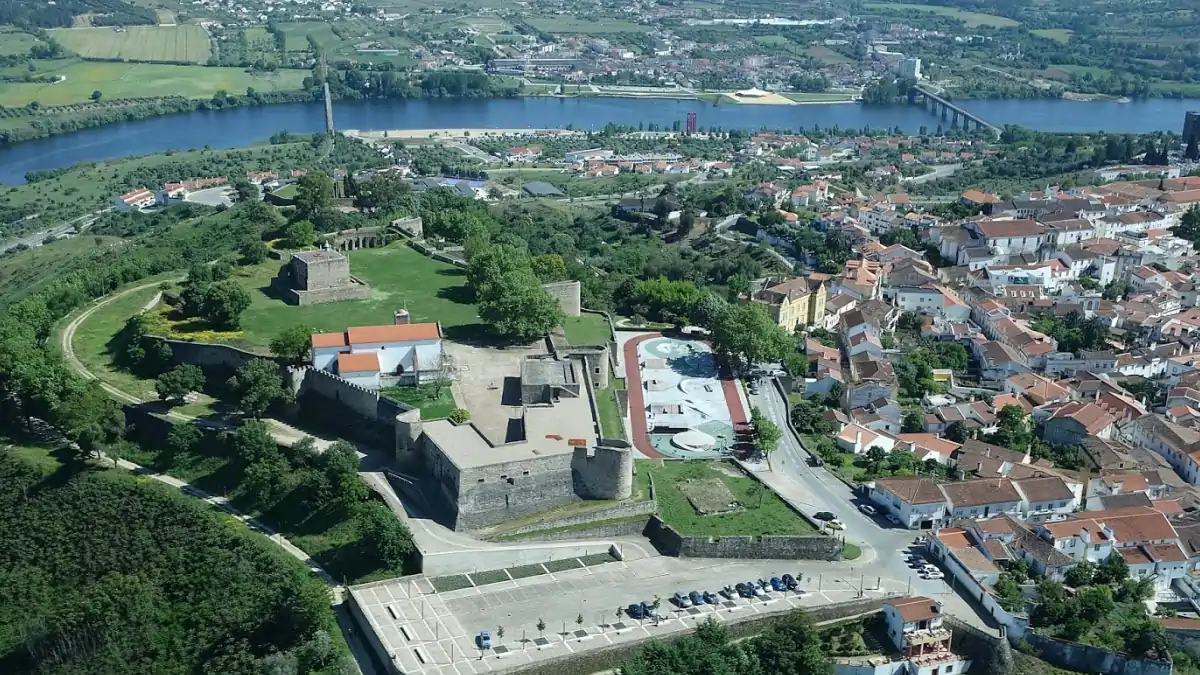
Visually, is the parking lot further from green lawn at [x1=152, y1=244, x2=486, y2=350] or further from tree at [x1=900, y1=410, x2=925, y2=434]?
green lawn at [x1=152, y1=244, x2=486, y2=350]

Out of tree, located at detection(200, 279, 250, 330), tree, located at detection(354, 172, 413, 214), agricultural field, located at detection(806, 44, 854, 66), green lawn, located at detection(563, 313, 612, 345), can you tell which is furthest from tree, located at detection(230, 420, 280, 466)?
agricultural field, located at detection(806, 44, 854, 66)

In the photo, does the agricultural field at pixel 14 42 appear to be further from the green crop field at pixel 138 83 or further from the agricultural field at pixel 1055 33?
the agricultural field at pixel 1055 33

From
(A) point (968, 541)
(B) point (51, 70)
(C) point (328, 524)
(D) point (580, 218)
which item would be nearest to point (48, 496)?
(C) point (328, 524)

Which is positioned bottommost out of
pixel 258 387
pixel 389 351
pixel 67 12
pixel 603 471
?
pixel 603 471

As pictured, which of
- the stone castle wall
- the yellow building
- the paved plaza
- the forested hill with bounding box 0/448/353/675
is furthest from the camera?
the yellow building

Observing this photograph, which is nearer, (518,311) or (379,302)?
(518,311)

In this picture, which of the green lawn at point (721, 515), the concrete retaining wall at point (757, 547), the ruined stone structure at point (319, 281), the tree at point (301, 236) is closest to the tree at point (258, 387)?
the ruined stone structure at point (319, 281)

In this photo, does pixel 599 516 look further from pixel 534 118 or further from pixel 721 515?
pixel 534 118

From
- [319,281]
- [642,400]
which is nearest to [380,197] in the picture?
[319,281]

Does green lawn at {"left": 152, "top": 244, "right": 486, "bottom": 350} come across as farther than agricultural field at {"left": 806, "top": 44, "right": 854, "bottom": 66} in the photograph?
No
